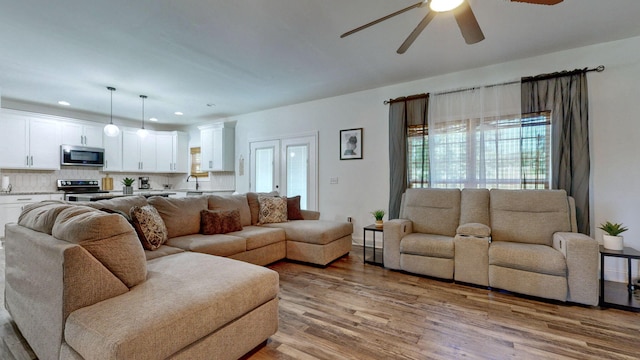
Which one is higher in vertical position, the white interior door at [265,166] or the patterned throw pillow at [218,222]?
the white interior door at [265,166]

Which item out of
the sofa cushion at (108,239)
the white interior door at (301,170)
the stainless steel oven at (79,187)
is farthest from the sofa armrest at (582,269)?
the stainless steel oven at (79,187)

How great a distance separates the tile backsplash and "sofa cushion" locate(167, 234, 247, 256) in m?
3.58

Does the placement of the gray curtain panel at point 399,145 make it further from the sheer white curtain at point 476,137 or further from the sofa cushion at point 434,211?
A: the sofa cushion at point 434,211

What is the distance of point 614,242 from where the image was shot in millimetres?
2586

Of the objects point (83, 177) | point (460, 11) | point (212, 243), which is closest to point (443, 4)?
point (460, 11)

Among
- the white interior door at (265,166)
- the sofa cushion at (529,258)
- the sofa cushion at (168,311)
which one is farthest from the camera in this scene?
the white interior door at (265,166)

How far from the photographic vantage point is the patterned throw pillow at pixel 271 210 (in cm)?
409

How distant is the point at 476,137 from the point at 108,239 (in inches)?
157

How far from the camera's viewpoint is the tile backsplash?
521cm

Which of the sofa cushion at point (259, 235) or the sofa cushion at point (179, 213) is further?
the sofa cushion at point (259, 235)

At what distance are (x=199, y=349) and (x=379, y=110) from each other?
4.03 meters

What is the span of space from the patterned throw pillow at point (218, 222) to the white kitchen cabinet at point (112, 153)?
4231 mm

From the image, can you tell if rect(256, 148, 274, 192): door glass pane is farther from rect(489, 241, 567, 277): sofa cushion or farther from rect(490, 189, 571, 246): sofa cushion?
rect(489, 241, 567, 277): sofa cushion

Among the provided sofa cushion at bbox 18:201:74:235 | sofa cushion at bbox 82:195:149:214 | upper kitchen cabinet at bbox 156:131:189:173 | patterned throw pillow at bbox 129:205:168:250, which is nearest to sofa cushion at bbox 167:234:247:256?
patterned throw pillow at bbox 129:205:168:250
